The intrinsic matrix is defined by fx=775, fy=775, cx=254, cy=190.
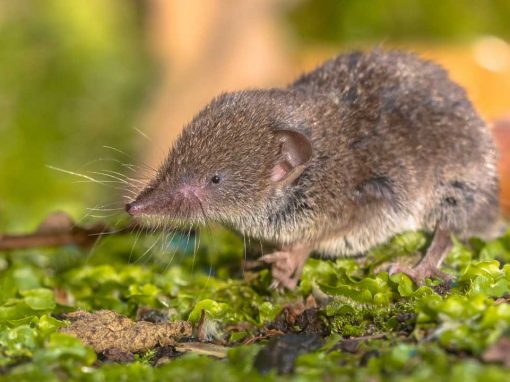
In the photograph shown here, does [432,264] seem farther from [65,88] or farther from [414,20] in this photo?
[65,88]

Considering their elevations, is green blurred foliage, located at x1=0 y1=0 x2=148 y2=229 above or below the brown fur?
above

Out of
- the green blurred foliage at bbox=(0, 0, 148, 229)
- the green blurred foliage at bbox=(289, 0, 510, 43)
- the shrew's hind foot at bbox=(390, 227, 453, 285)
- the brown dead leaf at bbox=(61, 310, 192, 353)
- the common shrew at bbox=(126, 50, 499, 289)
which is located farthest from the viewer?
the green blurred foliage at bbox=(289, 0, 510, 43)

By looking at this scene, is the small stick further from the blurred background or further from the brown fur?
the blurred background

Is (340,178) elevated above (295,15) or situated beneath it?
situated beneath

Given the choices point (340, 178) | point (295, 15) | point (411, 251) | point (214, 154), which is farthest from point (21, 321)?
point (295, 15)

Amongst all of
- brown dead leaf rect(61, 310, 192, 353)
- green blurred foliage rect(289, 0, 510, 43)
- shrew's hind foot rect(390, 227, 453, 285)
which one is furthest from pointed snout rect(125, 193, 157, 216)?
green blurred foliage rect(289, 0, 510, 43)

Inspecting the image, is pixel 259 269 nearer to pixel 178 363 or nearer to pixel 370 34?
pixel 178 363

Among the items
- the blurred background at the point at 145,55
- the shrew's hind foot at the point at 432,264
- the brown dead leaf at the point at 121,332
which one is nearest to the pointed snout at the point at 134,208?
the brown dead leaf at the point at 121,332
